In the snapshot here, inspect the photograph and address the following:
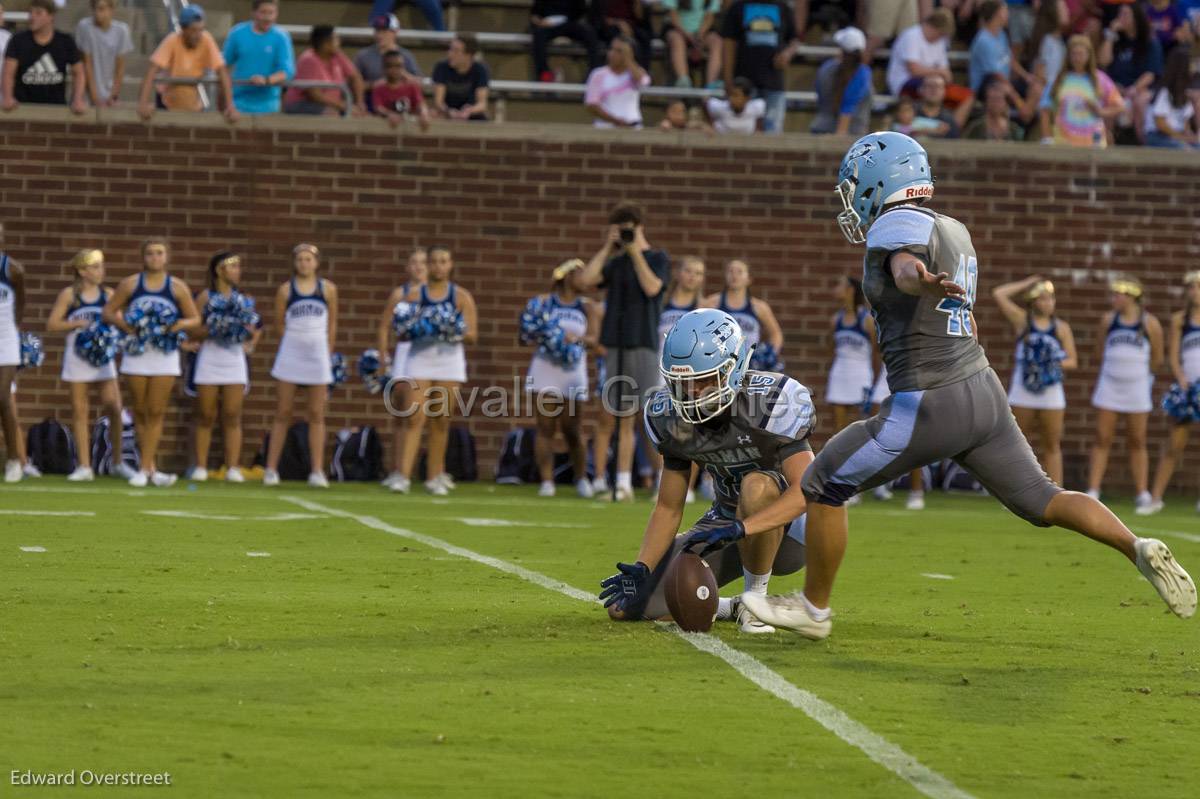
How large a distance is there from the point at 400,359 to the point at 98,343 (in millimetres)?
2652

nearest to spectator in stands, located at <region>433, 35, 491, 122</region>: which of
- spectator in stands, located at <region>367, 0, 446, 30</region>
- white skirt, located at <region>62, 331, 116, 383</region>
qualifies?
spectator in stands, located at <region>367, 0, 446, 30</region>

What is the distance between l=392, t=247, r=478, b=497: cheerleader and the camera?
15.9 metres

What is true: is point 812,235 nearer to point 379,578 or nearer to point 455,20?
point 455,20

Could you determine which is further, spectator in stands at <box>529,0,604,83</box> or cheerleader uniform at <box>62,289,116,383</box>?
spectator in stands at <box>529,0,604,83</box>

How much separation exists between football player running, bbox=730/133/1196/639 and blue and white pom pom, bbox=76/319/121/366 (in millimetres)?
10290

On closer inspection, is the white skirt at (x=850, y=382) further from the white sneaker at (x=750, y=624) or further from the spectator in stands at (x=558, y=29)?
the white sneaker at (x=750, y=624)

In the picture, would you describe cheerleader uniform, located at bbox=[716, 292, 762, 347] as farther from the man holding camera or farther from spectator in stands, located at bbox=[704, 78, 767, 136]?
spectator in stands, located at bbox=[704, 78, 767, 136]

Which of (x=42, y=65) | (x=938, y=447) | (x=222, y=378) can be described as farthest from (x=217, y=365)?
(x=938, y=447)

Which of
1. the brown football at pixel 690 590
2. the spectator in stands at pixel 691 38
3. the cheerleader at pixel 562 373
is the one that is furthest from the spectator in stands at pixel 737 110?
the brown football at pixel 690 590

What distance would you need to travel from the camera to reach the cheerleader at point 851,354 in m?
17.2

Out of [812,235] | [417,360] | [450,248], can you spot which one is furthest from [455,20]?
[417,360]

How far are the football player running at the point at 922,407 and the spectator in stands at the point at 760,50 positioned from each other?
12.7 metres

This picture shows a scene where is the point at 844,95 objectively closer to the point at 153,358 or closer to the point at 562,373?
the point at 562,373

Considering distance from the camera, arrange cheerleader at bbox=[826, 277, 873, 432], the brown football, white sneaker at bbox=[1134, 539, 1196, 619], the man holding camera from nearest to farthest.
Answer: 1. white sneaker at bbox=[1134, 539, 1196, 619]
2. the brown football
3. the man holding camera
4. cheerleader at bbox=[826, 277, 873, 432]
